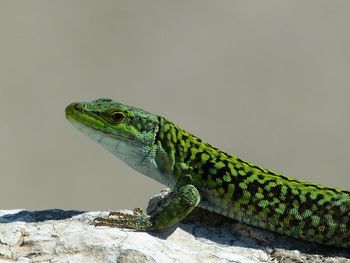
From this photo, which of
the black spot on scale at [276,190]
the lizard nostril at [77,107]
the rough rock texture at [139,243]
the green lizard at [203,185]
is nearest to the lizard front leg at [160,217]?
the green lizard at [203,185]

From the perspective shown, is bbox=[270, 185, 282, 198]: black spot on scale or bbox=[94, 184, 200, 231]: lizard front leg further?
bbox=[270, 185, 282, 198]: black spot on scale

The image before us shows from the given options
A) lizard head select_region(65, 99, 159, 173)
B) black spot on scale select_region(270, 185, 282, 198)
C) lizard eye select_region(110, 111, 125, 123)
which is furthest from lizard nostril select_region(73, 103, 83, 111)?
black spot on scale select_region(270, 185, 282, 198)

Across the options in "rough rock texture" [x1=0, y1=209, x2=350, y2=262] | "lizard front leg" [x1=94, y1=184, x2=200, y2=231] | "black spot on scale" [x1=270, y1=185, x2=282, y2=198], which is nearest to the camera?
"rough rock texture" [x1=0, y1=209, x2=350, y2=262]

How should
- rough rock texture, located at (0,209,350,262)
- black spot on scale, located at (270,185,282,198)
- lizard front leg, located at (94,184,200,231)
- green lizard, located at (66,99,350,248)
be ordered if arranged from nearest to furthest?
1. rough rock texture, located at (0,209,350,262)
2. lizard front leg, located at (94,184,200,231)
3. green lizard, located at (66,99,350,248)
4. black spot on scale, located at (270,185,282,198)

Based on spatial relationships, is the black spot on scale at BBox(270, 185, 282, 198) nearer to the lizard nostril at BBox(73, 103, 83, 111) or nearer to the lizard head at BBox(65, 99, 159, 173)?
the lizard head at BBox(65, 99, 159, 173)

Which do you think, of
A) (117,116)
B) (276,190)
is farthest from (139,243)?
(276,190)

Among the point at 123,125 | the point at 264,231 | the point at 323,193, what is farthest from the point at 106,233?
the point at 323,193

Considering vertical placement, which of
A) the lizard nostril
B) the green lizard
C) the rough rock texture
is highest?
the lizard nostril
